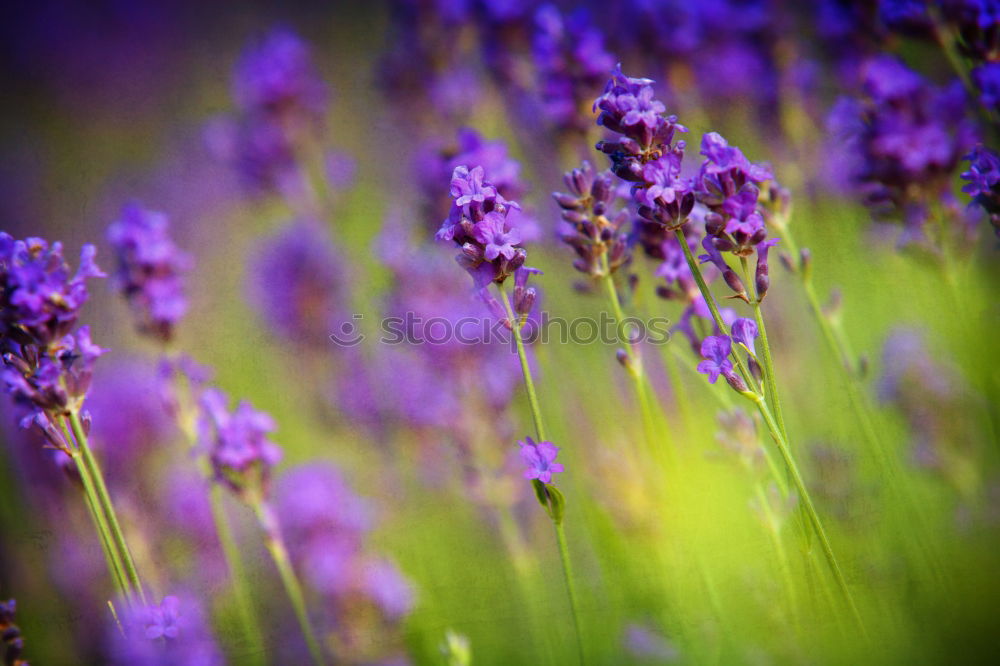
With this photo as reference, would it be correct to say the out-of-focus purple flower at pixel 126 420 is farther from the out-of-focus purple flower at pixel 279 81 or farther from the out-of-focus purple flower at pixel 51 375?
the out-of-focus purple flower at pixel 279 81

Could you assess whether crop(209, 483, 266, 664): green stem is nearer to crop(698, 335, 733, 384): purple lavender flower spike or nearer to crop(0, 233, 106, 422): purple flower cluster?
crop(0, 233, 106, 422): purple flower cluster

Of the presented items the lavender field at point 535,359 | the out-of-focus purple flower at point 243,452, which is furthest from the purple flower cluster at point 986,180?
the out-of-focus purple flower at point 243,452

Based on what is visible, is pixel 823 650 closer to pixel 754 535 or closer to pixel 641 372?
pixel 754 535

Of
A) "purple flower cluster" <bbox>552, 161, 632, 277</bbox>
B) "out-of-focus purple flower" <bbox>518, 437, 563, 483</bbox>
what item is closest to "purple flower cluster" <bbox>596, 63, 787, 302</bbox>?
"purple flower cluster" <bbox>552, 161, 632, 277</bbox>

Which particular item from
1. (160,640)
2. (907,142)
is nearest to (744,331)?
(907,142)

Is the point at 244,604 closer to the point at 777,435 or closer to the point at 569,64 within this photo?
the point at 777,435

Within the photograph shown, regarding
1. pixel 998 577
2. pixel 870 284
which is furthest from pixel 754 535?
pixel 870 284
